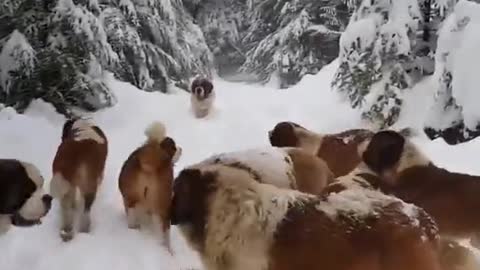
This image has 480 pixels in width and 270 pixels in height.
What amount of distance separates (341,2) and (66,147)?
13.2m

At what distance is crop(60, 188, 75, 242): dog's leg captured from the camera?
4.94 m

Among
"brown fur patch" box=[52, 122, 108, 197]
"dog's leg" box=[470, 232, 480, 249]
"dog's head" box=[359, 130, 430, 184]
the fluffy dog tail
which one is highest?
"dog's head" box=[359, 130, 430, 184]

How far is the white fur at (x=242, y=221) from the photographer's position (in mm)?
2699

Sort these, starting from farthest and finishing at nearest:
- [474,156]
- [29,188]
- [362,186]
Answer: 1. [474,156]
2. [29,188]
3. [362,186]

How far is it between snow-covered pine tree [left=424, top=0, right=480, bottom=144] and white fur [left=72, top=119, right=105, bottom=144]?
3823 mm

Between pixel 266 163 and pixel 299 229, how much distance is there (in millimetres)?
806

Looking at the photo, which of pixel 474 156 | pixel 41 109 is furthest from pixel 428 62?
pixel 41 109

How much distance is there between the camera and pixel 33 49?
798 cm

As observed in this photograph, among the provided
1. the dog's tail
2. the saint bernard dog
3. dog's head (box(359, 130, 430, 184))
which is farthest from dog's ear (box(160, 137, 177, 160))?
the dog's tail

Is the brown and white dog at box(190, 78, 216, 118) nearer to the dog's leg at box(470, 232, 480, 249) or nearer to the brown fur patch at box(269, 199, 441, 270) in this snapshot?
the dog's leg at box(470, 232, 480, 249)

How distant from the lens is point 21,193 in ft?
Answer: 11.3

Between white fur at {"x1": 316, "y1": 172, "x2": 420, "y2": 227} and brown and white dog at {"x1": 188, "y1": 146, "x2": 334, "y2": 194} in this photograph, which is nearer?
white fur at {"x1": 316, "y1": 172, "x2": 420, "y2": 227}

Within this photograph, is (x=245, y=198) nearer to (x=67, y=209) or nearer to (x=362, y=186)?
(x=362, y=186)

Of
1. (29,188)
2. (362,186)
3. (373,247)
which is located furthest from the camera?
(29,188)
